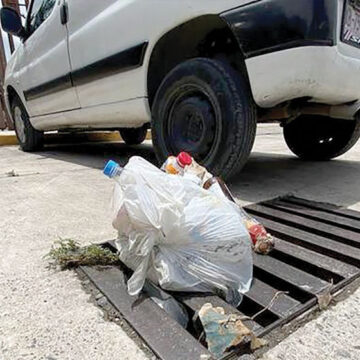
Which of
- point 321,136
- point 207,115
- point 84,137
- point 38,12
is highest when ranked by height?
point 38,12

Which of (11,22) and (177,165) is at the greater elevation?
(11,22)

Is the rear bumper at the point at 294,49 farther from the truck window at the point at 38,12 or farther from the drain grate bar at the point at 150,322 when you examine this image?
the truck window at the point at 38,12

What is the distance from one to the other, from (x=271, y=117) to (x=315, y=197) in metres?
0.51

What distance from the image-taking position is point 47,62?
308 cm

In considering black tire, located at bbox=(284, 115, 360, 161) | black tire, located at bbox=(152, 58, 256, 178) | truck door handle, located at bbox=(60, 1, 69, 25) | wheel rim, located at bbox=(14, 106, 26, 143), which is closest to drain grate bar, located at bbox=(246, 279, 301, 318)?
black tire, located at bbox=(152, 58, 256, 178)

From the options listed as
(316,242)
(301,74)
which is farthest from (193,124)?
(316,242)

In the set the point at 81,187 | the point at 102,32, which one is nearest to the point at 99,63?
the point at 102,32

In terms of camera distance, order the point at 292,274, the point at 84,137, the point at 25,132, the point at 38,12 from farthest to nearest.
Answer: the point at 84,137, the point at 25,132, the point at 38,12, the point at 292,274

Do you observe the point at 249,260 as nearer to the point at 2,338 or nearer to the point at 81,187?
the point at 2,338

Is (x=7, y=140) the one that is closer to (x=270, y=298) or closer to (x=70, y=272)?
(x=70, y=272)

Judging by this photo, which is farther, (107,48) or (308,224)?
(107,48)

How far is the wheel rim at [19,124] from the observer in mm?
4192

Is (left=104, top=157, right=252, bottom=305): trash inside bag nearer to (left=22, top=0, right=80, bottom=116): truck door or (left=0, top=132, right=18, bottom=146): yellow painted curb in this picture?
(left=22, top=0, right=80, bottom=116): truck door

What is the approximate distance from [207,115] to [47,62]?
6.76ft
